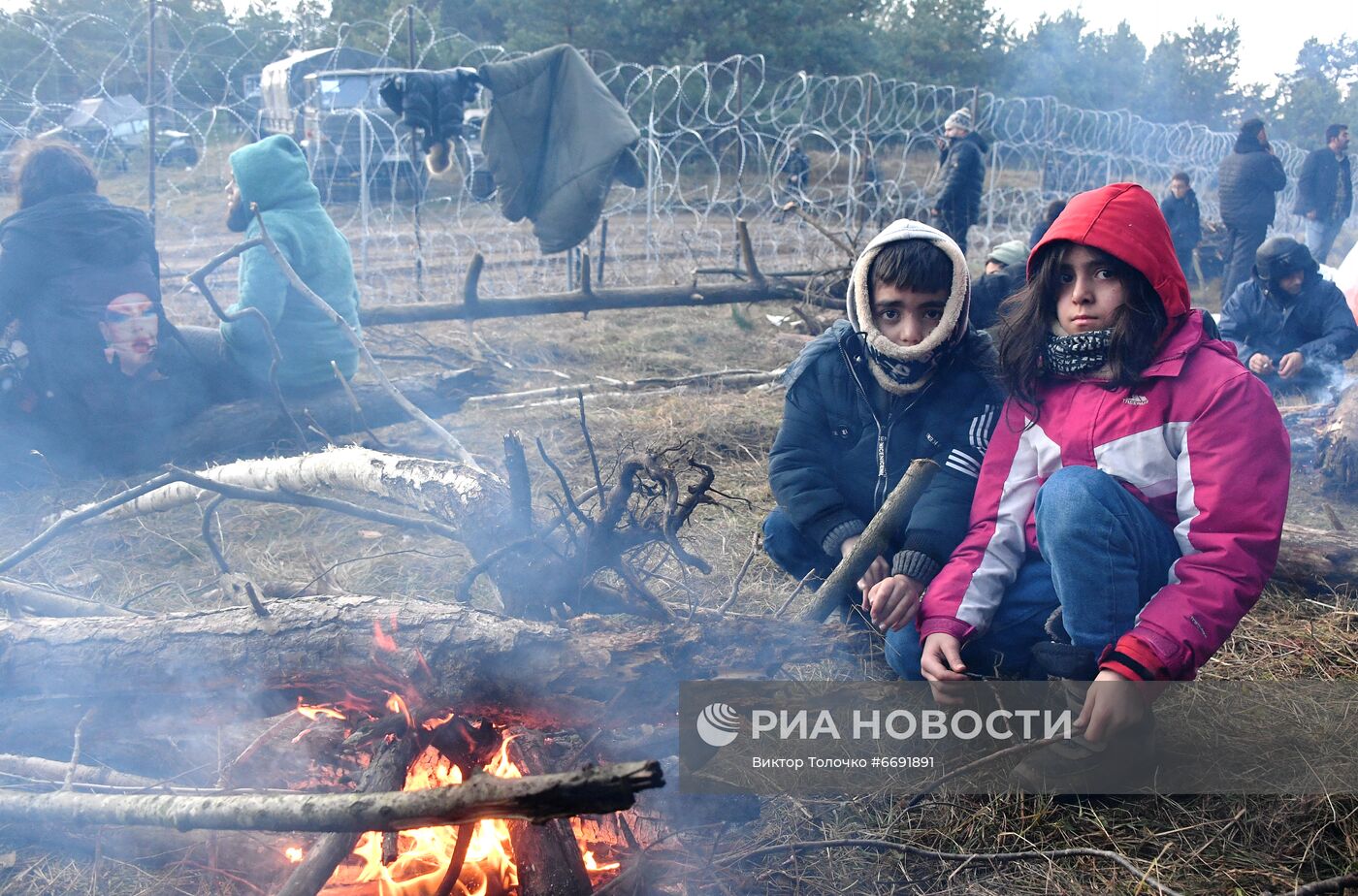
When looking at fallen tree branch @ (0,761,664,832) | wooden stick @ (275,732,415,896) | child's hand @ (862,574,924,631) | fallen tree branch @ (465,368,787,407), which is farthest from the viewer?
fallen tree branch @ (465,368,787,407)

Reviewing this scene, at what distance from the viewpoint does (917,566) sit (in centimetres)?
232

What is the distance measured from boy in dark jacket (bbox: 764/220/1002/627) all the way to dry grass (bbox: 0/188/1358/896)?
0.40 metres

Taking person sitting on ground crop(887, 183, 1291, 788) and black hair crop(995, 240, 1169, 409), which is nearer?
person sitting on ground crop(887, 183, 1291, 788)

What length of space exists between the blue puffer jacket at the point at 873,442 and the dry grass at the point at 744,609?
43 centimetres

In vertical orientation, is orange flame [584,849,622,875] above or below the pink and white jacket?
below

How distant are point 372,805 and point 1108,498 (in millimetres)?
1683

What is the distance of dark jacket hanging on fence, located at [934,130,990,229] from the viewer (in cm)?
830

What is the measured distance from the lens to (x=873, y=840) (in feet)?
6.72

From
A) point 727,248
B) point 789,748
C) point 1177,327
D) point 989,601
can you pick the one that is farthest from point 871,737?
point 727,248

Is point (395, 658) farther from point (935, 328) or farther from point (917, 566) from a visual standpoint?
point (935, 328)

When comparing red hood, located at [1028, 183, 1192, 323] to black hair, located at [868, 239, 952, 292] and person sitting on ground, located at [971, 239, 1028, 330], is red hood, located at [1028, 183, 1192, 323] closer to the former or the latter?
black hair, located at [868, 239, 952, 292]

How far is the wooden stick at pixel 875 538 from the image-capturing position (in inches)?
81.7

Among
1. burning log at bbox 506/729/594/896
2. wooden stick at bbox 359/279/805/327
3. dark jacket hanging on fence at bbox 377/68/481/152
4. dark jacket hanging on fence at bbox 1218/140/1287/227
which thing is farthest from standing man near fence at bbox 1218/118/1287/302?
burning log at bbox 506/729/594/896

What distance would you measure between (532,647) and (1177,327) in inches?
66.9
